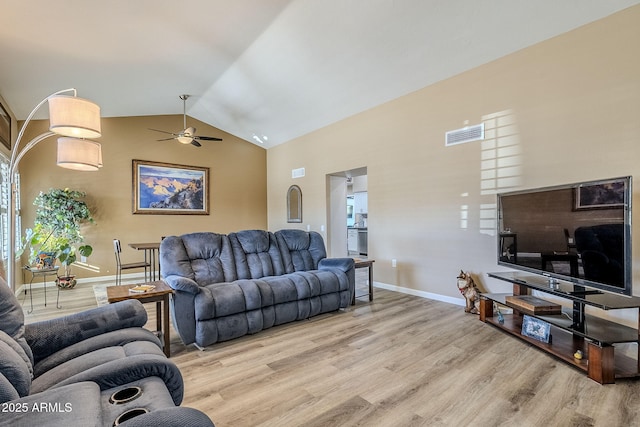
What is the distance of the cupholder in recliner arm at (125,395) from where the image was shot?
112 cm

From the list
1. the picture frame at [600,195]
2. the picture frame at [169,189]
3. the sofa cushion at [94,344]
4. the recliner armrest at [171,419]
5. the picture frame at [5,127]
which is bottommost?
the sofa cushion at [94,344]

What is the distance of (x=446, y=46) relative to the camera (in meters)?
3.44

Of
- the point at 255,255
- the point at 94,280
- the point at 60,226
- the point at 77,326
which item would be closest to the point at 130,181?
the point at 60,226

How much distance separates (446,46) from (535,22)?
84cm

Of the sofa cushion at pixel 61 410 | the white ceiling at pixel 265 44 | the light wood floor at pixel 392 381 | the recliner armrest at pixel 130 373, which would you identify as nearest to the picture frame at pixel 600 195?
the light wood floor at pixel 392 381

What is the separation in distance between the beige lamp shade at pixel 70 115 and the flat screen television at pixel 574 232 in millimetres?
3872

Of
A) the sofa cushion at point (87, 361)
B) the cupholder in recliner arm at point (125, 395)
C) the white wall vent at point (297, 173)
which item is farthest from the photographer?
the white wall vent at point (297, 173)

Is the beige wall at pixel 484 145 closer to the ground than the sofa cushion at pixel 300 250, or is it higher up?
higher up

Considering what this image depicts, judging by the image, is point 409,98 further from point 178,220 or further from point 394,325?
point 178,220

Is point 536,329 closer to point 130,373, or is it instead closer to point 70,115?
point 130,373

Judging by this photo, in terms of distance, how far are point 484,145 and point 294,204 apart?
4264mm

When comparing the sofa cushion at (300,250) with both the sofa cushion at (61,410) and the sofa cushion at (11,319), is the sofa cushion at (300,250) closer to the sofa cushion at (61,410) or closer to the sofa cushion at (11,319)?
the sofa cushion at (11,319)

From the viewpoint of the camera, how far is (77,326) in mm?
1695

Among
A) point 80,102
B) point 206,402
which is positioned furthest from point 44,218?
point 206,402
